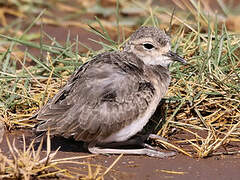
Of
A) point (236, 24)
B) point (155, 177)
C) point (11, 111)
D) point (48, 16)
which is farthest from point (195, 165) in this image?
point (48, 16)

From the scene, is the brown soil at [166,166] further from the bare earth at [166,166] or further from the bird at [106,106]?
the bird at [106,106]

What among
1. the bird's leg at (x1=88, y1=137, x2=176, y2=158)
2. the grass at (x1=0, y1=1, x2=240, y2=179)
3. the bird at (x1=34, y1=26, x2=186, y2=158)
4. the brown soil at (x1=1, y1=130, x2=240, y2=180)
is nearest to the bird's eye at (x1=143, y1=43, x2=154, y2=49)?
the bird at (x1=34, y1=26, x2=186, y2=158)

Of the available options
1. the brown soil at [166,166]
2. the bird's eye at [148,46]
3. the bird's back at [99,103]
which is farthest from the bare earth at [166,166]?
the bird's eye at [148,46]

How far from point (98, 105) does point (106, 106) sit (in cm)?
8

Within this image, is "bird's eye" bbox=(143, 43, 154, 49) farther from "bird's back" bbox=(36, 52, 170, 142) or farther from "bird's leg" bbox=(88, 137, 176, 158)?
"bird's leg" bbox=(88, 137, 176, 158)

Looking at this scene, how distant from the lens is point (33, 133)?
592cm

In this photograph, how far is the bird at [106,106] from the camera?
17.5 ft

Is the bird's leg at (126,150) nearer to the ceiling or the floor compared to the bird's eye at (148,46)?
nearer to the floor

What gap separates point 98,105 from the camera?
17.5 ft

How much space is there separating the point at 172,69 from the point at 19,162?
8.24 feet

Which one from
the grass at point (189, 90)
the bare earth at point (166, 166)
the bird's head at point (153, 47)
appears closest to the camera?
the bare earth at point (166, 166)

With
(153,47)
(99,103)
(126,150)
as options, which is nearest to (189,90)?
(153,47)

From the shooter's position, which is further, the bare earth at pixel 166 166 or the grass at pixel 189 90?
the grass at pixel 189 90

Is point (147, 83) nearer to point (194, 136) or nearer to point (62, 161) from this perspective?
point (194, 136)
